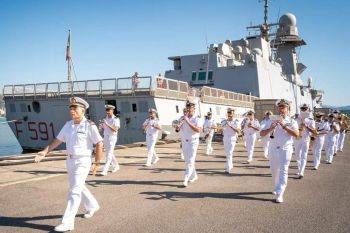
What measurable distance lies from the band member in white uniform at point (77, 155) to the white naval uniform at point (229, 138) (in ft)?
18.5

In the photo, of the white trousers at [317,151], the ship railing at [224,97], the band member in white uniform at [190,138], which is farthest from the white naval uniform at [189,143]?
the ship railing at [224,97]

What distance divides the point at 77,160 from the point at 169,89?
1632 cm

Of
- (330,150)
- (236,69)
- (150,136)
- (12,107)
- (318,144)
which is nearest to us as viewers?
(150,136)

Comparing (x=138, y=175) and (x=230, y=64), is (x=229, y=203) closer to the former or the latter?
(x=138, y=175)

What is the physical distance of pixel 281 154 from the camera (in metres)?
6.66

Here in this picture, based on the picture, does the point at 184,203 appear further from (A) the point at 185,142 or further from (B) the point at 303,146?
(B) the point at 303,146

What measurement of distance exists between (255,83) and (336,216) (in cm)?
3243

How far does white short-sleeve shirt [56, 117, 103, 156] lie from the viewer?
4.87 metres

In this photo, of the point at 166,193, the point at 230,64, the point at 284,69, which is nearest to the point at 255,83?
the point at 230,64

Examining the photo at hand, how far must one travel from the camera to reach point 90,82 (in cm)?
2128

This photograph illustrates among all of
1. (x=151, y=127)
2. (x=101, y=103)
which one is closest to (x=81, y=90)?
(x=101, y=103)

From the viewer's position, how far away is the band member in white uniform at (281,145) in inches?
258

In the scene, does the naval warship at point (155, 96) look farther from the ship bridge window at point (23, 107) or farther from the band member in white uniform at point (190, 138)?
the band member in white uniform at point (190, 138)

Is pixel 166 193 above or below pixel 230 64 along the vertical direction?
below
